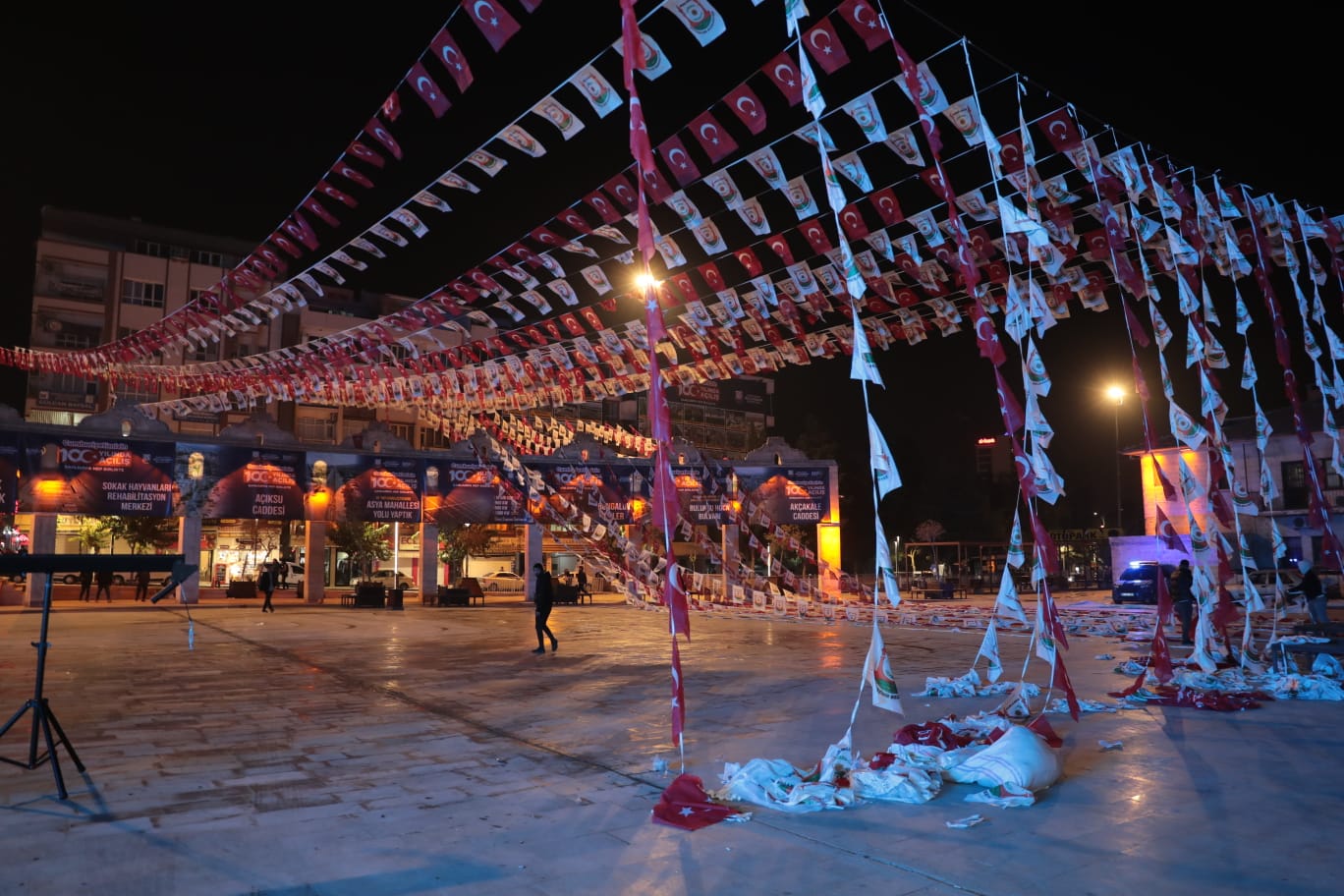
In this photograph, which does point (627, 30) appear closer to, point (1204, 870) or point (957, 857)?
point (957, 857)

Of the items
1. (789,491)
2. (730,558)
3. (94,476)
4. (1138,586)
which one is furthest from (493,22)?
(1138,586)

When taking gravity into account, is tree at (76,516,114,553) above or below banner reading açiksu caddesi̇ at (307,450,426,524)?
below

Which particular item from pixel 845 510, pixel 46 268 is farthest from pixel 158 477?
pixel 845 510

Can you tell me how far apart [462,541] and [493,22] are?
4060 cm

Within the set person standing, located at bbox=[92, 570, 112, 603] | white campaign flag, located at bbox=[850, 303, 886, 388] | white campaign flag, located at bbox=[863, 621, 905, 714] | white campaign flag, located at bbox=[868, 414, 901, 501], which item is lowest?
white campaign flag, located at bbox=[863, 621, 905, 714]

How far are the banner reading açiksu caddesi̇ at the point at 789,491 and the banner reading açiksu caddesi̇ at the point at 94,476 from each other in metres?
20.5

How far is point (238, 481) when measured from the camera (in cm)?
3014

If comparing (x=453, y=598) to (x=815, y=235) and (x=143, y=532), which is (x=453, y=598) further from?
(x=815, y=235)

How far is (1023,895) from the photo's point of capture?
4562 mm

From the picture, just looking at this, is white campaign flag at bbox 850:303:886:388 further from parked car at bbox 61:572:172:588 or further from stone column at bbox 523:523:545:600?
parked car at bbox 61:572:172:588

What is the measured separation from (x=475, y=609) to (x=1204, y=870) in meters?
27.9

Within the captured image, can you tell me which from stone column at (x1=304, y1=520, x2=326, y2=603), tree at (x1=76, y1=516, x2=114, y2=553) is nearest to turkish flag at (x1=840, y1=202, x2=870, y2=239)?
stone column at (x1=304, y1=520, x2=326, y2=603)

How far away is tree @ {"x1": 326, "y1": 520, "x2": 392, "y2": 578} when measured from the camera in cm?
4553

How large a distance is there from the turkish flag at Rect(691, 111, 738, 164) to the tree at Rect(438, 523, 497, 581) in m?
38.3
